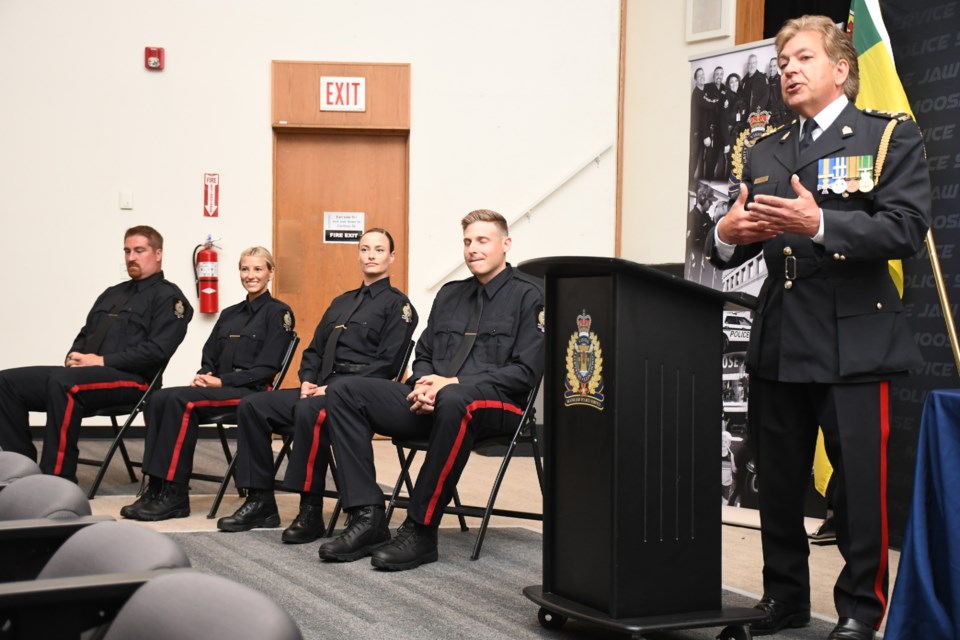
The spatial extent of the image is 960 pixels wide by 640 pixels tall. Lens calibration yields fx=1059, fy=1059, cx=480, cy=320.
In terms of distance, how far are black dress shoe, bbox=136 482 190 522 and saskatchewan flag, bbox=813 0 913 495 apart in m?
2.66

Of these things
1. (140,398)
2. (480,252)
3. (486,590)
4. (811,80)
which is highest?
(811,80)

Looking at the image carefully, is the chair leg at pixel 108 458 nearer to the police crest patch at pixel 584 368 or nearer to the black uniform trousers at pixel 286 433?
the black uniform trousers at pixel 286 433

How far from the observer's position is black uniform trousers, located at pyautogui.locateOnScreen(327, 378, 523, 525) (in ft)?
12.0

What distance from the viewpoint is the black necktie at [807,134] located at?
8.89ft

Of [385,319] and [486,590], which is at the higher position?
[385,319]

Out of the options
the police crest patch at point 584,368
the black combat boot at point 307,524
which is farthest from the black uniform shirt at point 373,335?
the police crest patch at point 584,368

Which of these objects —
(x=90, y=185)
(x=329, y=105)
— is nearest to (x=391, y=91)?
(x=329, y=105)

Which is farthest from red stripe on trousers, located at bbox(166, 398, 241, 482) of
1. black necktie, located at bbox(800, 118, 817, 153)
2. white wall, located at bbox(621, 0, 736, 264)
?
white wall, located at bbox(621, 0, 736, 264)

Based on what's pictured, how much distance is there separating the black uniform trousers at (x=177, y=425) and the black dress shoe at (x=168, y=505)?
0.05 metres

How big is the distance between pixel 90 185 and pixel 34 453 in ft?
9.31

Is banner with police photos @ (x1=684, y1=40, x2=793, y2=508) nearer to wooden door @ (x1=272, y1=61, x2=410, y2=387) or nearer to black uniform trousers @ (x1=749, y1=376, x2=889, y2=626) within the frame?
black uniform trousers @ (x1=749, y1=376, x2=889, y2=626)

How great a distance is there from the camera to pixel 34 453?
520 cm

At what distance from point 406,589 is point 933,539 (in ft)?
5.25

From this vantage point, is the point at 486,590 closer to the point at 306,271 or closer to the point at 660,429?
the point at 660,429
